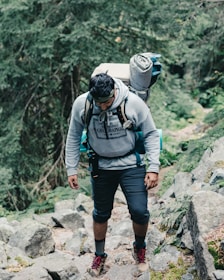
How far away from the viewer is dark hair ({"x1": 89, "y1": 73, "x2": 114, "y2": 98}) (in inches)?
165

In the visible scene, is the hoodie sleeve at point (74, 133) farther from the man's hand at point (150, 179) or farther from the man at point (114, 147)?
the man's hand at point (150, 179)

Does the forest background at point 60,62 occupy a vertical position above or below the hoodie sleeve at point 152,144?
below

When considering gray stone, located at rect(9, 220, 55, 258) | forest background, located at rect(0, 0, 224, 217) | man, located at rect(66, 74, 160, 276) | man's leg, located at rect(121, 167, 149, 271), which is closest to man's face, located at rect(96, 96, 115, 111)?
man, located at rect(66, 74, 160, 276)

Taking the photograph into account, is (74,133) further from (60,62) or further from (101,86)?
(60,62)

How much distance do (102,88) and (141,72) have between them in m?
0.72

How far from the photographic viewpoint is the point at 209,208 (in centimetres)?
452

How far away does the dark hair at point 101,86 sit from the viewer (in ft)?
13.8

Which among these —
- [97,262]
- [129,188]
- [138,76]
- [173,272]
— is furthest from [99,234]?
[138,76]

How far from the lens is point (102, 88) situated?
4199 millimetres

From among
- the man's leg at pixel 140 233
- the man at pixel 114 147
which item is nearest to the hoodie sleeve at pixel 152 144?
the man at pixel 114 147

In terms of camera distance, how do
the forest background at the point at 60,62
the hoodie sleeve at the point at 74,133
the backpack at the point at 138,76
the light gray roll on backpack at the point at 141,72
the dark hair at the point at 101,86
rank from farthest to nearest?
1. the forest background at the point at 60,62
2. the light gray roll on backpack at the point at 141,72
3. the backpack at the point at 138,76
4. the hoodie sleeve at the point at 74,133
5. the dark hair at the point at 101,86

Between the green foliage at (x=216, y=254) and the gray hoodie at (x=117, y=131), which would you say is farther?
the gray hoodie at (x=117, y=131)

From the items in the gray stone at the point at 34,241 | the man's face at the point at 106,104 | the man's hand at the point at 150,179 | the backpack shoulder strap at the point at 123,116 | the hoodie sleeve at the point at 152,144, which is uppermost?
the man's face at the point at 106,104

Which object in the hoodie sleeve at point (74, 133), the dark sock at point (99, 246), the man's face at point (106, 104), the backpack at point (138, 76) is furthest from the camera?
the dark sock at point (99, 246)
